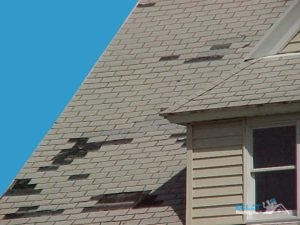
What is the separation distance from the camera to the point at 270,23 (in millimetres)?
23312

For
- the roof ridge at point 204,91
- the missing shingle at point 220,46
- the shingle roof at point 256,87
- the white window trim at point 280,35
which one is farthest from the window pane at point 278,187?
the missing shingle at point 220,46

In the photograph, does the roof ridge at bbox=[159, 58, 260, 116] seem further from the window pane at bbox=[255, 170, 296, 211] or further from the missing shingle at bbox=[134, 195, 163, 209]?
the window pane at bbox=[255, 170, 296, 211]

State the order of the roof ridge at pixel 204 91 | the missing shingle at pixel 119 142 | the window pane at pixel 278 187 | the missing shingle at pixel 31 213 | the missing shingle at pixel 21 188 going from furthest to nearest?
the missing shingle at pixel 119 142 → the missing shingle at pixel 21 188 → the missing shingle at pixel 31 213 → the roof ridge at pixel 204 91 → the window pane at pixel 278 187

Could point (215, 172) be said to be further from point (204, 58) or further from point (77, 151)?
point (204, 58)

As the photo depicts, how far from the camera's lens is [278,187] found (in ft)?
62.0

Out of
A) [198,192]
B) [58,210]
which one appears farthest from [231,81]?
[58,210]

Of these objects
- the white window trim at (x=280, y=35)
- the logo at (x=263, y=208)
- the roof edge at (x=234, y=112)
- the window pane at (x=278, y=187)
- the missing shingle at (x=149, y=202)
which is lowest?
the logo at (x=263, y=208)

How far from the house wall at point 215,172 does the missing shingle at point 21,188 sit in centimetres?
309

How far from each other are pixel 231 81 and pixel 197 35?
3730 millimetres

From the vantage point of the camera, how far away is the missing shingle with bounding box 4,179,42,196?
845 inches

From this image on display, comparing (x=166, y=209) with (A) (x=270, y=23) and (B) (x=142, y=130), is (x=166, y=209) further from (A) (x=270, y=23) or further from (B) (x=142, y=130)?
(A) (x=270, y=23)

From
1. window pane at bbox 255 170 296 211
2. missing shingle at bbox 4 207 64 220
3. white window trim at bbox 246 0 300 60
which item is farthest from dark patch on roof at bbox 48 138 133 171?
window pane at bbox 255 170 296 211

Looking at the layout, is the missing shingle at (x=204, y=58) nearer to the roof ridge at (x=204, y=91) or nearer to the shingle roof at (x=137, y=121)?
the shingle roof at (x=137, y=121)

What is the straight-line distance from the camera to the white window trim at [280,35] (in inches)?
806
